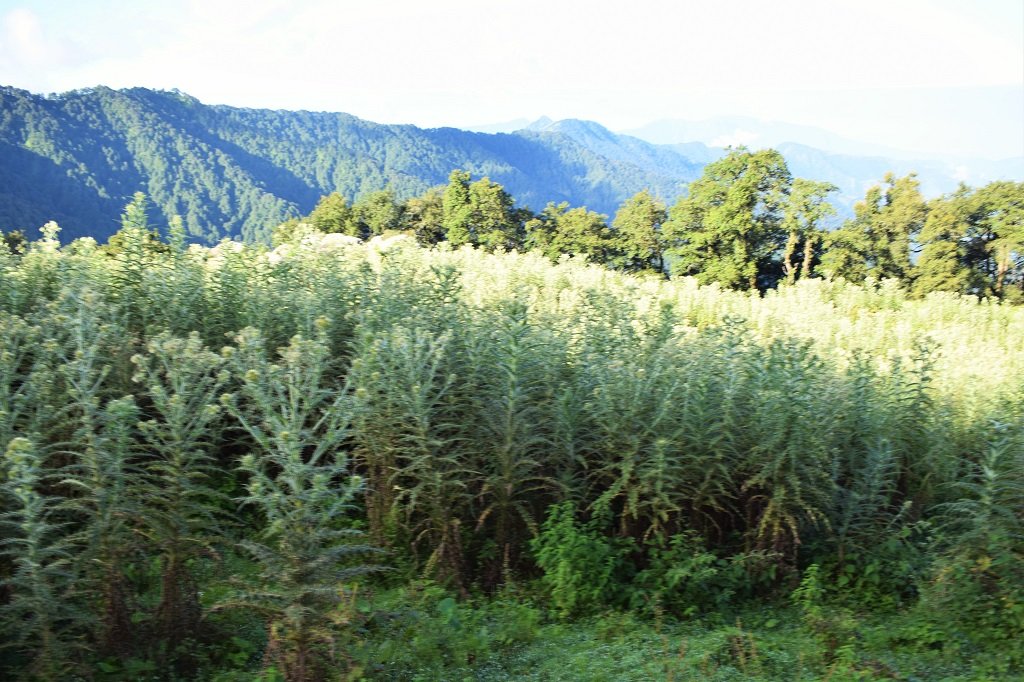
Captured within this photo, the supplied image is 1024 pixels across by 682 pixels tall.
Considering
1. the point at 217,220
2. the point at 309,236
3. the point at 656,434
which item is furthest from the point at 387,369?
the point at 217,220

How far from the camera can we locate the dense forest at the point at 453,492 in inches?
138

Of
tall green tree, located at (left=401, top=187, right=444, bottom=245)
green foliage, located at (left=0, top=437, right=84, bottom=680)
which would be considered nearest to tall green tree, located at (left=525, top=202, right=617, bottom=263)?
tall green tree, located at (left=401, top=187, right=444, bottom=245)

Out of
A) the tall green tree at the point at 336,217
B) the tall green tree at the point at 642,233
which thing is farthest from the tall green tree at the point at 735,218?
the tall green tree at the point at 336,217

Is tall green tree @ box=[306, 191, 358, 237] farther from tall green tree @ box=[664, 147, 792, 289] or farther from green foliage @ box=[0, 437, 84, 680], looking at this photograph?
green foliage @ box=[0, 437, 84, 680]

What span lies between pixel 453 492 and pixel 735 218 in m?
36.1

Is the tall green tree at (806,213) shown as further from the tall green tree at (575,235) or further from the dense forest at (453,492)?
the dense forest at (453,492)

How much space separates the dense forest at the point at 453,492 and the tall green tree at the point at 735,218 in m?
31.6

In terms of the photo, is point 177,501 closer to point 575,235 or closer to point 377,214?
point 575,235

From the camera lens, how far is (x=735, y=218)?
38.2m

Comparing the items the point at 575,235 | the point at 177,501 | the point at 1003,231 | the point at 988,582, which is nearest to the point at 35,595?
the point at 177,501

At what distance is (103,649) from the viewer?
3590 millimetres

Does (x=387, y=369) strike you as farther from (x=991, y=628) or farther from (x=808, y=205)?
(x=808, y=205)

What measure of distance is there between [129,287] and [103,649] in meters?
4.02

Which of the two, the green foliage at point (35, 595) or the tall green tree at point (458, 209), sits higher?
the tall green tree at point (458, 209)
